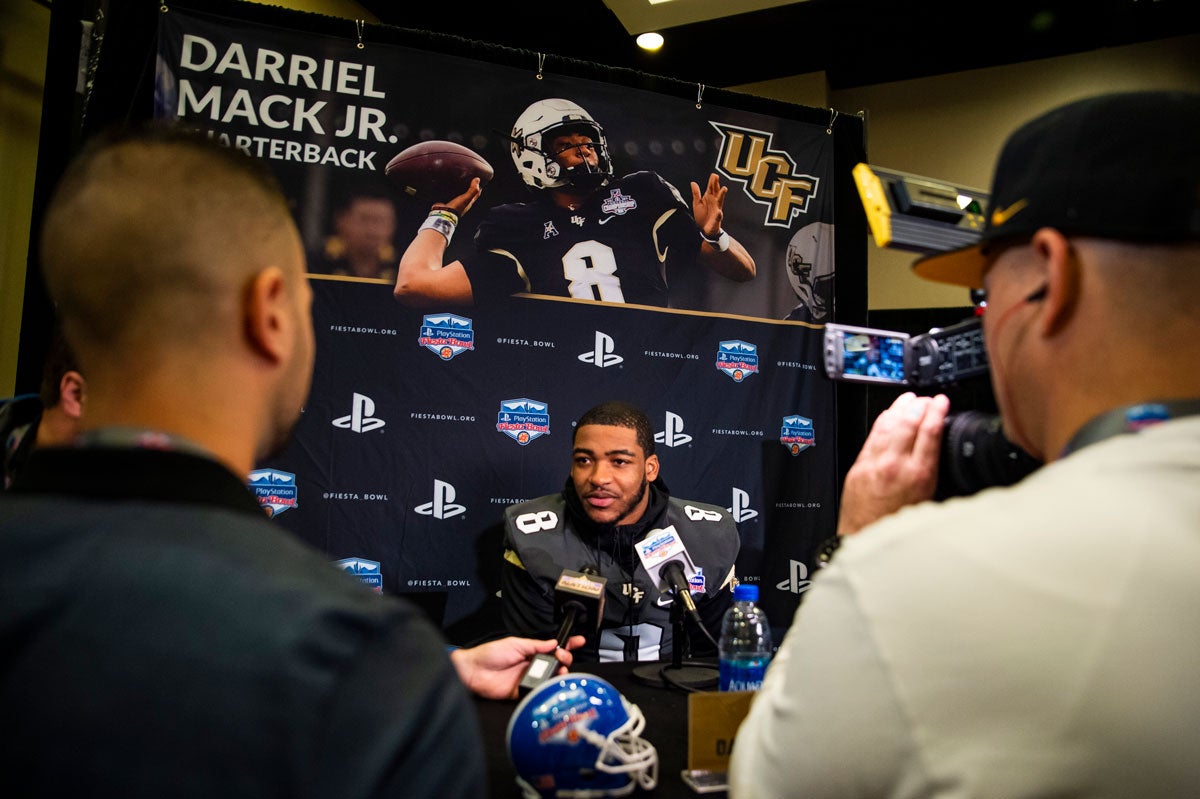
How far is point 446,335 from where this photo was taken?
313 cm

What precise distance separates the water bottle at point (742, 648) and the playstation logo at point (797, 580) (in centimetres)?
177

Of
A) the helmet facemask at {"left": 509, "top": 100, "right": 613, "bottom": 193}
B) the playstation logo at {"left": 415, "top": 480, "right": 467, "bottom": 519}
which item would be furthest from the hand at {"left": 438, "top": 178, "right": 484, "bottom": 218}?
the playstation logo at {"left": 415, "top": 480, "right": 467, "bottom": 519}

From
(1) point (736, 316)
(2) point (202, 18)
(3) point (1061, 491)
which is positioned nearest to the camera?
(3) point (1061, 491)

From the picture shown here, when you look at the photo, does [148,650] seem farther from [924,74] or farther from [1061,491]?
[924,74]

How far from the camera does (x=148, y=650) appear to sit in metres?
0.49

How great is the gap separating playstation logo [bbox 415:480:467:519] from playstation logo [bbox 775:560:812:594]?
5.19ft

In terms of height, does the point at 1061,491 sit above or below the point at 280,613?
above

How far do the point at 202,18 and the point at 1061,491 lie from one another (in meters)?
3.24

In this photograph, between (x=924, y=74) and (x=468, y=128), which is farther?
(x=924, y=74)

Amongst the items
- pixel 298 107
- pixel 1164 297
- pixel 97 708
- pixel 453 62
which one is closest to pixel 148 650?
pixel 97 708

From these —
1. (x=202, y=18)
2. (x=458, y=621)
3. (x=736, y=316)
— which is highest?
(x=202, y=18)

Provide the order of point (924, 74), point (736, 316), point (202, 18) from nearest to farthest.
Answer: point (202, 18) → point (736, 316) → point (924, 74)

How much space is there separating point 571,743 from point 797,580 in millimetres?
2760

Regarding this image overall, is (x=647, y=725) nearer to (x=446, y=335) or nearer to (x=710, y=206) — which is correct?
(x=446, y=335)
